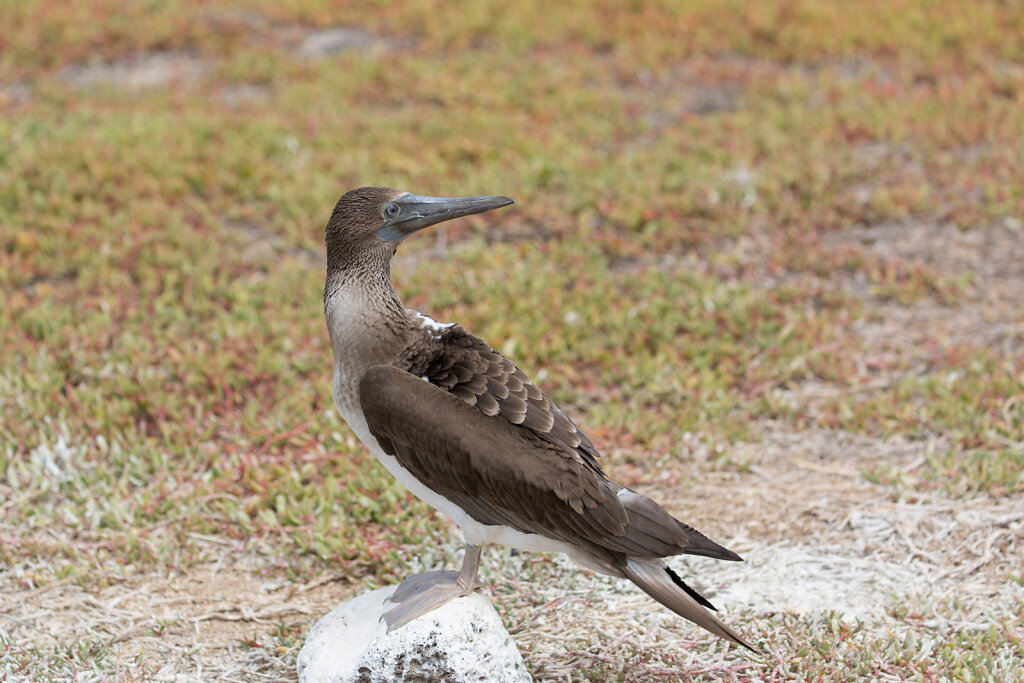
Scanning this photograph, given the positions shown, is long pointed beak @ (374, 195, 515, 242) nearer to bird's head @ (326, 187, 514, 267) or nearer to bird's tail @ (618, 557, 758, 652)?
bird's head @ (326, 187, 514, 267)

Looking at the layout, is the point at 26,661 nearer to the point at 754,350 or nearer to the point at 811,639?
the point at 811,639

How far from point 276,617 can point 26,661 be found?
1.15 metres

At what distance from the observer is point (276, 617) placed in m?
5.39

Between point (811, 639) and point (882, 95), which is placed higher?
point (882, 95)

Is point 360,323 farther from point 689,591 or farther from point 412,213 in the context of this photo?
point 689,591

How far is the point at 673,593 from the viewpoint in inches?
172

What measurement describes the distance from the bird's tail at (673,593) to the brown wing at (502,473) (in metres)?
0.09

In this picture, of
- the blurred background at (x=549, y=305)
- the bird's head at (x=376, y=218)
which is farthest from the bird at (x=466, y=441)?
the blurred background at (x=549, y=305)

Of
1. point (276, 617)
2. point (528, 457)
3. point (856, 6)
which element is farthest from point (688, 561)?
point (856, 6)

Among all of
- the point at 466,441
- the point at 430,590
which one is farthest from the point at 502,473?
the point at 430,590

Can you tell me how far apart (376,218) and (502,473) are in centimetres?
132

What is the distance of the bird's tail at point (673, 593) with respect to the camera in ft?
14.1


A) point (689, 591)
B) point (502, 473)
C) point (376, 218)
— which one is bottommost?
point (689, 591)

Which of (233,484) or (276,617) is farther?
(233,484)
